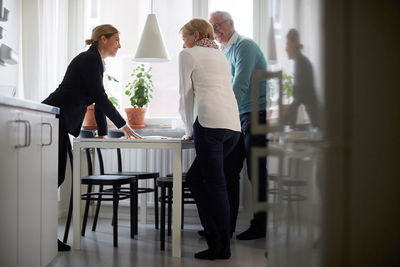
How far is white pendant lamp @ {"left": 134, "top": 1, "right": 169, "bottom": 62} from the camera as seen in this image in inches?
140

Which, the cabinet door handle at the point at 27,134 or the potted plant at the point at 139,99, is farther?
the potted plant at the point at 139,99

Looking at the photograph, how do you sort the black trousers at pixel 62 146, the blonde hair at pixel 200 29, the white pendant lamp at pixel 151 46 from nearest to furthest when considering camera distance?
the blonde hair at pixel 200 29 → the black trousers at pixel 62 146 → the white pendant lamp at pixel 151 46

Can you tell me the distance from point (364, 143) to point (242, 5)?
3531 mm

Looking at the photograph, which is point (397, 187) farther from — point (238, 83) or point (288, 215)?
point (238, 83)

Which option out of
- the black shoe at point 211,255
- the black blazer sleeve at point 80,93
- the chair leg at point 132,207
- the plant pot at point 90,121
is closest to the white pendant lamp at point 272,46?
the black shoe at point 211,255

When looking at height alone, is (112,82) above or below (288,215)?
above

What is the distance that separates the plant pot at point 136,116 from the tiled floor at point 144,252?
88 centimetres

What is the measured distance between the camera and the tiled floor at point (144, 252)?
2514 millimetres

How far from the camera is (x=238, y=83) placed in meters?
3.10

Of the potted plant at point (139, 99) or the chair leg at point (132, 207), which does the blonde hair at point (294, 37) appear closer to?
the chair leg at point (132, 207)

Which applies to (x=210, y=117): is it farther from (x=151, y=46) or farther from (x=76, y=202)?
(x=151, y=46)

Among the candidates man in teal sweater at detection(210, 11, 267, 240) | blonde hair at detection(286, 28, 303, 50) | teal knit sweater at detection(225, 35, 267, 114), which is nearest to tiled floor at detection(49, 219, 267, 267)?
man in teal sweater at detection(210, 11, 267, 240)

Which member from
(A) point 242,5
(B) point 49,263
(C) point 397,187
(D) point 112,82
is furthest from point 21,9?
(C) point 397,187

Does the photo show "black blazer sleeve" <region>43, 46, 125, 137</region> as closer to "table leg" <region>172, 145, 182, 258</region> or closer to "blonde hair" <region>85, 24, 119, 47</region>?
"blonde hair" <region>85, 24, 119, 47</region>
